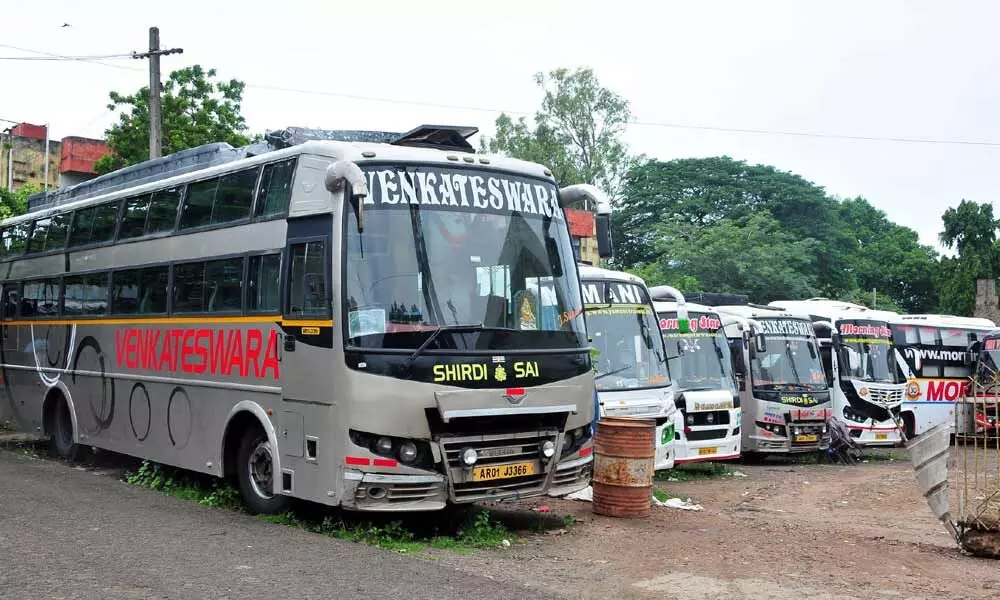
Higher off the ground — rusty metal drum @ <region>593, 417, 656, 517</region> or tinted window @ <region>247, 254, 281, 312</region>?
tinted window @ <region>247, 254, 281, 312</region>

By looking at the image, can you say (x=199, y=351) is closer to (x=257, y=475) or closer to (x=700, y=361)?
(x=257, y=475)

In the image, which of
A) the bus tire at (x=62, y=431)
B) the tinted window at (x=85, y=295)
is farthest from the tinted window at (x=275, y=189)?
the bus tire at (x=62, y=431)

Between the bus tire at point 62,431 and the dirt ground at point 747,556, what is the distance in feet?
22.5

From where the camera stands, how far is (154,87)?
22047mm

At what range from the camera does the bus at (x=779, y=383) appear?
18.6 m

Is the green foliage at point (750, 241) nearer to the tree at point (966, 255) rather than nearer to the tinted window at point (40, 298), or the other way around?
the tree at point (966, 255)

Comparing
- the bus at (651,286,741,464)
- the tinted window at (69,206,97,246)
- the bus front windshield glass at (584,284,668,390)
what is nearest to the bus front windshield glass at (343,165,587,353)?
the bus front windshield glass at (584,284,668,390)

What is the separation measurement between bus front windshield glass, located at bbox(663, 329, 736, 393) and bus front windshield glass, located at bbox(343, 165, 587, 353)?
7177 millimetres

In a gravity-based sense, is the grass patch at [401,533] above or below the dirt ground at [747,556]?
above

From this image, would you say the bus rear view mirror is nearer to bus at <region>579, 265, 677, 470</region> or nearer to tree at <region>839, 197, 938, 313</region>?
bus at <region>579, 265, 677, 470</region>

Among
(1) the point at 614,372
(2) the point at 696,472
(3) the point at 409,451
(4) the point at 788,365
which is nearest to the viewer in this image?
(3) the point at 409,451

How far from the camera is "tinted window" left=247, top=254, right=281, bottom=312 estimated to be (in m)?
9.64

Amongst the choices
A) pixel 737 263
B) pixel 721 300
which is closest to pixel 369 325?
pixel 721 300

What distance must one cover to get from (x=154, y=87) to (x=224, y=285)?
43.2ft
